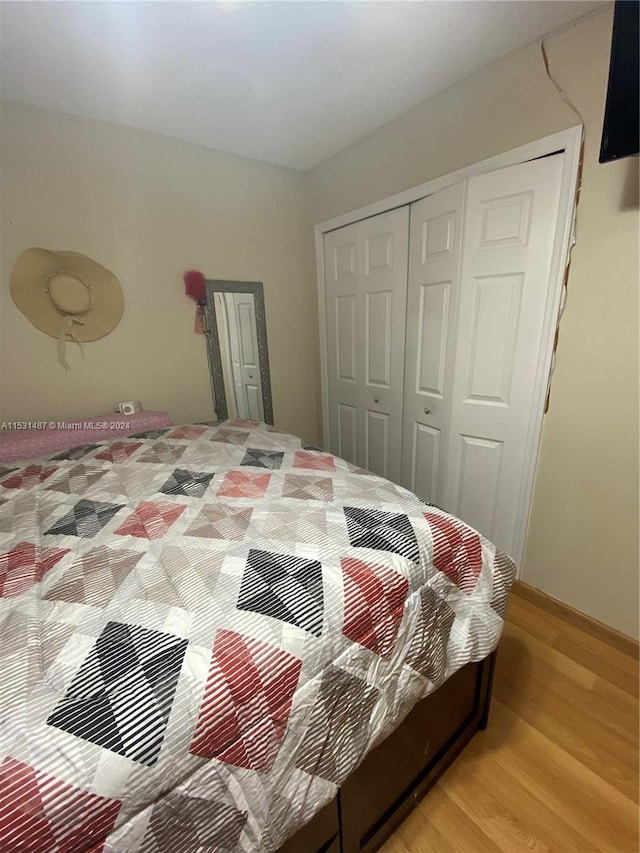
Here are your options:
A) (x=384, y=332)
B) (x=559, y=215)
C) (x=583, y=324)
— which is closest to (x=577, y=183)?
(x=559, y=215)

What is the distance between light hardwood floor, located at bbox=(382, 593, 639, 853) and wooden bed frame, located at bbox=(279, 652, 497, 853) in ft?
0.21

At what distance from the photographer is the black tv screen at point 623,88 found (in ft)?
3.30

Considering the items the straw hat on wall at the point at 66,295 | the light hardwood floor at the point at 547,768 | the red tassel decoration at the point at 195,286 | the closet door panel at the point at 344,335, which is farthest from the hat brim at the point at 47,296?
the light hardwood floor at the point at 547,768

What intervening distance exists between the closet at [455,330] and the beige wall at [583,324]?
106 millimetres

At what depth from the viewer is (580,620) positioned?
161cm

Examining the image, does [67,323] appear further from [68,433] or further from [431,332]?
[431,332]

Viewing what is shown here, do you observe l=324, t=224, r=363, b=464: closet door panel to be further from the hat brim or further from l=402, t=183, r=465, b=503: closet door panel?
the hat brim

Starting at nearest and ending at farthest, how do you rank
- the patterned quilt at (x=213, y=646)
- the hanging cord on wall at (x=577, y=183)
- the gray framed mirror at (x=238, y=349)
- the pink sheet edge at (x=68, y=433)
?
1. the patterned quilt at (x=213, y=646)
2. the hanging cord on wall at (x=577, y=183)
3. the pink sheet edge at (x=68, y=433)
4. the gray framed mirror at (x=238, y=349)

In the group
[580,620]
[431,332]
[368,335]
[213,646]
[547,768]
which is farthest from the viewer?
[368,335]

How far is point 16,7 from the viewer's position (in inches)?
44.1

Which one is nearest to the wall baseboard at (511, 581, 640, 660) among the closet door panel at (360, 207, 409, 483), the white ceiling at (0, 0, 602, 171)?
the closet door panel at (360, 207, 409, 483)

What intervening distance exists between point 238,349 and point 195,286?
0.46 m

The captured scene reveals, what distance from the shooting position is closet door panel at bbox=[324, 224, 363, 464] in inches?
89.8

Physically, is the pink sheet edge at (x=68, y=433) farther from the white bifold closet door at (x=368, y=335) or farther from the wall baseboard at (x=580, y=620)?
the wall baseboard at (x=580, y=620)
